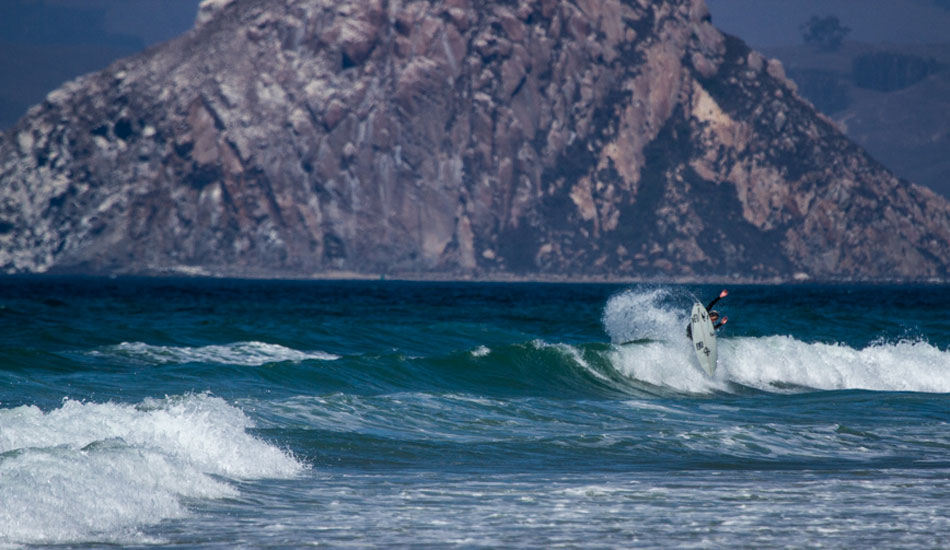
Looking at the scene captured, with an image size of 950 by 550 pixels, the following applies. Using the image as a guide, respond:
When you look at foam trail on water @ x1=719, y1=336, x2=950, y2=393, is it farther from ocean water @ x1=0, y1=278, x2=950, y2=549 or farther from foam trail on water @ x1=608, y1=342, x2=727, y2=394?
foam trail on water @ x1=608, y1=342, x2=727, y2=394

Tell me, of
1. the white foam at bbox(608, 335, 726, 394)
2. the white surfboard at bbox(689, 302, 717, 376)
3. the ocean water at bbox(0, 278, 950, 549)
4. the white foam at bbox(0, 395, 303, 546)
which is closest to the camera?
the white foam at bbox(0, 395, 303, 546)

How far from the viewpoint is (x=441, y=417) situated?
20422 mm

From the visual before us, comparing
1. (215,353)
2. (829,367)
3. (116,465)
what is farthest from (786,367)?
(116,465)

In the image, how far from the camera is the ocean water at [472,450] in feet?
38.0

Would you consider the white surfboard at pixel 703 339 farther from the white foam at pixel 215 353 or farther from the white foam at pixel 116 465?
the white foam at pixel 116 465

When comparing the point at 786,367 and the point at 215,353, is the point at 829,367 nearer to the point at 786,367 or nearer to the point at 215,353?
the point at 786,367

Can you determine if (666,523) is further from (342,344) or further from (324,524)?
(342,344)

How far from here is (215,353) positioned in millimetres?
32438

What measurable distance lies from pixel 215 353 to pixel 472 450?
55.1 feet

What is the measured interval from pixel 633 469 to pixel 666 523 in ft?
12.3

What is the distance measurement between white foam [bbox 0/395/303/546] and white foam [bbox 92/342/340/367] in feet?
40.6

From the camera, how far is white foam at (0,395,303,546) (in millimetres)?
11242

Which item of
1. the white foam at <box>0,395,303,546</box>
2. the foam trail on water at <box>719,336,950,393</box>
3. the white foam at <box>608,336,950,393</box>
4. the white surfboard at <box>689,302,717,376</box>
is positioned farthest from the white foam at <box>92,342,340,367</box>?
the white foam at <box>0,395,303,546</box>

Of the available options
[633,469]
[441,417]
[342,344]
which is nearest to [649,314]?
[342,344]
